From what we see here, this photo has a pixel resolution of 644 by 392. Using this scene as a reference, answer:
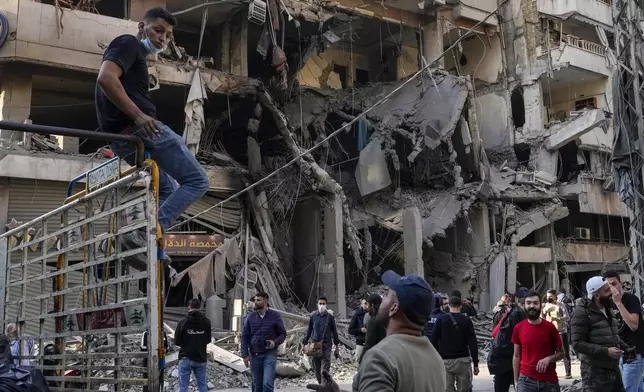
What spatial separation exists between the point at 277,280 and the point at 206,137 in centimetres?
499

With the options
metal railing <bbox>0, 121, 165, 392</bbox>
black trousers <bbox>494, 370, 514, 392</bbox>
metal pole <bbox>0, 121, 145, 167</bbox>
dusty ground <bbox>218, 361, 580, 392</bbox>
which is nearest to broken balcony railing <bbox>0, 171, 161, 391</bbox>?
metal railing <bbox>0, 121, 165, 392</bbox>

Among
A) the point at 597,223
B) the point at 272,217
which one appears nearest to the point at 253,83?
the point at 272,217

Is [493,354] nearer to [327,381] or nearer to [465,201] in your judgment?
[327,381]

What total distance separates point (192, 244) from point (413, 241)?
24.6 ft

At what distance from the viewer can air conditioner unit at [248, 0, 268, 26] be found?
60.7 feet

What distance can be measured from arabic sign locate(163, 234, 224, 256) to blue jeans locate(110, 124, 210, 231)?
1281 centimetres

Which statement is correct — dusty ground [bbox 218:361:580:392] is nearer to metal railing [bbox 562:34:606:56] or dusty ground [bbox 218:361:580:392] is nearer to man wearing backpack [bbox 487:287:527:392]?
man wearing backpack [bbox 487:287:527:392]

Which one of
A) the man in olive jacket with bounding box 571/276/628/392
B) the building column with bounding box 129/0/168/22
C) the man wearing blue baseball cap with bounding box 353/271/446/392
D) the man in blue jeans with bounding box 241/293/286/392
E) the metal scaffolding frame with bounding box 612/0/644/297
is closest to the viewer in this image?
the man wearing blue baseball cap with bounding box 353/271/446/392

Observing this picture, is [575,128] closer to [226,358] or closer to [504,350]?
[226,358]

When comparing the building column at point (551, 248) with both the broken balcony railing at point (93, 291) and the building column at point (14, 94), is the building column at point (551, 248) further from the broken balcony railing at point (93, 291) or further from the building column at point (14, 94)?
the broken balcony railing at point (93, 291)

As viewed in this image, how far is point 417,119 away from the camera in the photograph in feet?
74.4

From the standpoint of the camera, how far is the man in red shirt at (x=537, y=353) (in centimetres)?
618

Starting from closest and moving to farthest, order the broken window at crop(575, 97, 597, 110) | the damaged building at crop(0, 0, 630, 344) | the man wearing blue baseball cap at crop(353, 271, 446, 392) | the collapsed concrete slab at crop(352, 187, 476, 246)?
the man wearing blue baseball cap at crop(353, 271, 446, 392) < the damaged building at crop(0, 0, 630, 344) < the collapsed concrete slab at crop(352, 187, 476, 246) < the broken window at crop(575, 97, 597, 110)

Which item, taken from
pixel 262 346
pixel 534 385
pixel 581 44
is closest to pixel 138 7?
pixel 262 346
